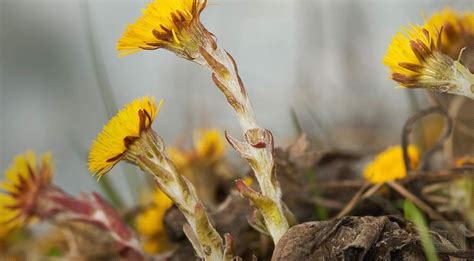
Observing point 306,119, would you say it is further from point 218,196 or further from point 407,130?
point 407,130

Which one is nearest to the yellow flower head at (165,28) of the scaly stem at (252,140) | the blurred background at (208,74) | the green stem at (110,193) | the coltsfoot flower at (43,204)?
the scaly stem at (252,140)

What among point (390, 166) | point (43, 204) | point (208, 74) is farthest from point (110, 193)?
point (208, 74)

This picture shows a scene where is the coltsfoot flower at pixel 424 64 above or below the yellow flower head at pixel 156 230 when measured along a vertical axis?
above

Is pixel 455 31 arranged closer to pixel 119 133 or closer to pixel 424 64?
pixel 424 64

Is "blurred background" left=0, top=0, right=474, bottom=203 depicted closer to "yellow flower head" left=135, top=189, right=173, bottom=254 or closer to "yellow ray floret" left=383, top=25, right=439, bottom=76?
"yellow flower head" left=135, top=189, right=173, bottom=254

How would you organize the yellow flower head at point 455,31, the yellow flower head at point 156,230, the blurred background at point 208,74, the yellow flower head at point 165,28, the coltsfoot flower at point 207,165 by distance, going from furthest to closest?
1. the blurred background at point 208,74
2. the coltsfoot flower at point 207,165
3. the yellow flower head at point 156,230
4. the yellow flower head at point 455,31
5. the yellow flower head at point 165,28

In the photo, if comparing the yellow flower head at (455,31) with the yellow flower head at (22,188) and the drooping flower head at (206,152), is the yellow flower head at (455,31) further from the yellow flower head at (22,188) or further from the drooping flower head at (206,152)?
the yellow flower head at (22,188)
